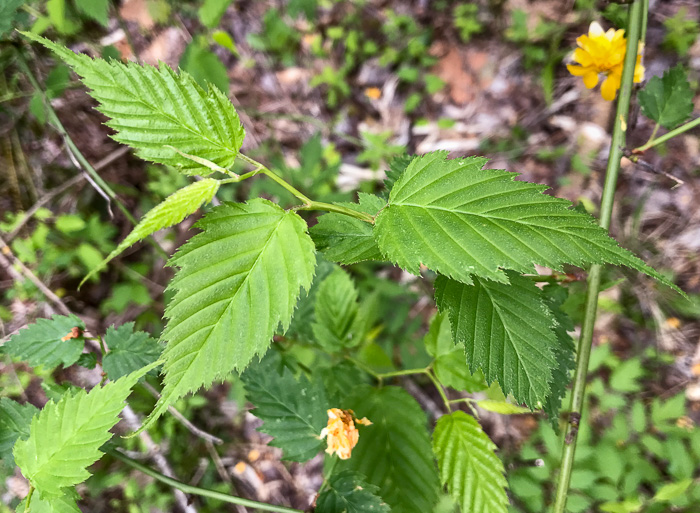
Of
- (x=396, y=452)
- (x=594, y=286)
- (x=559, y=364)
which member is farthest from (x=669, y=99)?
(x=396, y=452)

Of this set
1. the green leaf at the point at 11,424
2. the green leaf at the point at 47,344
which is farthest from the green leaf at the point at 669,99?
the green leaf at the point at 11,424

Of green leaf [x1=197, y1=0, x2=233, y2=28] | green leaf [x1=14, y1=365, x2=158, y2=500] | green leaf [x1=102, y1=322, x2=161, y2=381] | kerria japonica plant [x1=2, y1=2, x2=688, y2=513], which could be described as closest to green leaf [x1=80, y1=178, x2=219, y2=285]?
kerria japonica plant [x1=2, y1=2, x2=688, y2=513]

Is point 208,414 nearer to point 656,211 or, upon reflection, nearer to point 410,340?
point 410,340

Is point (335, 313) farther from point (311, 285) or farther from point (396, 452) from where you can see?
point (311, 285)

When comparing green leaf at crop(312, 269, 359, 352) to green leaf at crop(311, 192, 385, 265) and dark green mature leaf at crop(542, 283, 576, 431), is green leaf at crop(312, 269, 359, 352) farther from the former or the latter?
dark green mature leaf at crop(542, 283, 576, 431)

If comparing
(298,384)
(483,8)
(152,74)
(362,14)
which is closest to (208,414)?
(298,384)

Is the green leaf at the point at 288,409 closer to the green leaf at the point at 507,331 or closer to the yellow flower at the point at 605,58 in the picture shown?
the green leaf at the point at 507,331
